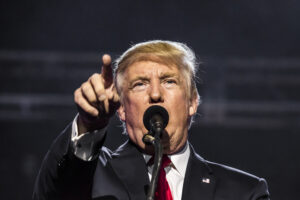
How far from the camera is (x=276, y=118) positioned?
16.0ft

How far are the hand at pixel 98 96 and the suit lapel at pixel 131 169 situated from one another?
1.50 feet

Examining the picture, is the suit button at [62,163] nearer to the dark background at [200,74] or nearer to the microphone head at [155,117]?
the microphone head at [155,117]

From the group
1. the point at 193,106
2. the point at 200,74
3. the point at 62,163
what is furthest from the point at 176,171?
the point at 200,74

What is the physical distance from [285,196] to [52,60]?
2.52 m

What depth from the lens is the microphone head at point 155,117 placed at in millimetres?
1608

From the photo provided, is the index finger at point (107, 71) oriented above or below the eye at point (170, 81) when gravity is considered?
above

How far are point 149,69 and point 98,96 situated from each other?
1.96ft

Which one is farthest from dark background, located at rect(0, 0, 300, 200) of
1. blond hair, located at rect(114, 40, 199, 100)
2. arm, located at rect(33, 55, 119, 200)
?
arm, located at rect(33, 55, 119, 200)

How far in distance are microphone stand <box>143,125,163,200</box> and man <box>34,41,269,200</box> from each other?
216mm

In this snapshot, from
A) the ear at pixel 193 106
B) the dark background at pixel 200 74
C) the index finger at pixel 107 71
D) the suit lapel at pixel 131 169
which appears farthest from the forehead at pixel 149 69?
the dark background at pixel 200 74

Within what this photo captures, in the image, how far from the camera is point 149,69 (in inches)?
81.6

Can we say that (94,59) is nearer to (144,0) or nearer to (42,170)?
(144,0)

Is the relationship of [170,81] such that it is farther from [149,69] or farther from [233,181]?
[233,181]

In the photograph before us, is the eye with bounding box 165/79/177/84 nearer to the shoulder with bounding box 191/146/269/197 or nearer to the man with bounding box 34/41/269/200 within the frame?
the man with bounding box 34/41/269/200
